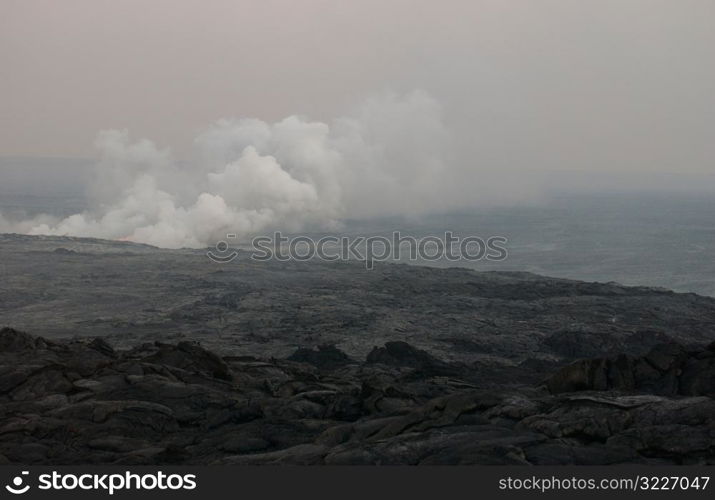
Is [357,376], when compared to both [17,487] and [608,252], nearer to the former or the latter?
[17,487]

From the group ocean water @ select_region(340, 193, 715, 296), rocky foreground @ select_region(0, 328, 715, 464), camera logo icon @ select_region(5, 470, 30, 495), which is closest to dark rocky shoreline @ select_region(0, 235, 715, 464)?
rocky foreground @ select_region(0, 328, 715, 464)

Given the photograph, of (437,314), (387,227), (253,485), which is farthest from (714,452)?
(387,227)

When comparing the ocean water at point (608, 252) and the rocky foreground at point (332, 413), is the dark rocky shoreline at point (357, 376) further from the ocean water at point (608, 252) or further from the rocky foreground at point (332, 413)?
the ocean water at point (608, 252)

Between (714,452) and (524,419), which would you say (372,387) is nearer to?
(524,419)

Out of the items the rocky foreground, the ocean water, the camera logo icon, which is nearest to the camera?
the camera logo icon

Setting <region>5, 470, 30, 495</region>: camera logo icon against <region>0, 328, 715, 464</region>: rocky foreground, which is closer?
<region>5, 470, 30, 495</region>: camera logo icon

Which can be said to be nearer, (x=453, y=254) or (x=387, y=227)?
(x=453, y=254)

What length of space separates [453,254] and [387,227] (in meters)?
49.0

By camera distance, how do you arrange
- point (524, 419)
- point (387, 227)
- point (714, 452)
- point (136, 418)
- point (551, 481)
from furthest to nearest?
1. point (387, 227)
2. point (136, 418)
3. point (524, 419)
4. point (714, 452)
5. point (551, 481)

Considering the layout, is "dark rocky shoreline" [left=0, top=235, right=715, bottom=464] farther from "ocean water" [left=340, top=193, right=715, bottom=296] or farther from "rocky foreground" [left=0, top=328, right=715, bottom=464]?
"ocean water" [left=340, top=193, right=715, bottom=296]

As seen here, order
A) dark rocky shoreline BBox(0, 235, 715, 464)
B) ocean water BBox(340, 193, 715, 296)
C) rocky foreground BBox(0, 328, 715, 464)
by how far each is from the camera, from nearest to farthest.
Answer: rocky foreground BBox(0, 328, 715, 464), dark rocky shoreline BBox(0, 235, 715, 464), ocean water BBox(340, 193, 715, 296)

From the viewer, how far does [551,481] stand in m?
16.1

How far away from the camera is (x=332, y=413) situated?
25172 millimetres

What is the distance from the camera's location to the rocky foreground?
1892 cm
